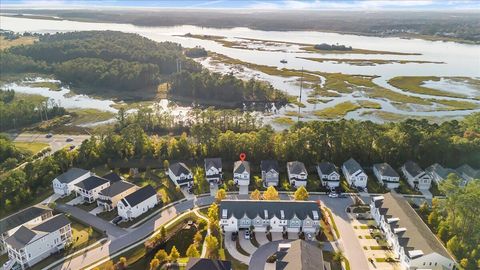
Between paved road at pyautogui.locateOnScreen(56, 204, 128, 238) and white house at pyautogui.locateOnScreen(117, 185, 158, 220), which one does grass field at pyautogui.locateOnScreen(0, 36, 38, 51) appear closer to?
paved road at pyautogui.locateOnScreen(56, 204, 128, 238)

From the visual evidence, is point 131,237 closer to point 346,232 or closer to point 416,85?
point 346,232

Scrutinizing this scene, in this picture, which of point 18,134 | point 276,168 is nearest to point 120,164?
point 276,168

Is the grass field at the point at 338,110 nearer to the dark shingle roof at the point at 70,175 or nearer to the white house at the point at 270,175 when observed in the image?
the white house at the point at 270,175

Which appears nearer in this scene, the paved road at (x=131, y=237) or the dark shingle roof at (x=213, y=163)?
the paved road at (x=131, y=237)

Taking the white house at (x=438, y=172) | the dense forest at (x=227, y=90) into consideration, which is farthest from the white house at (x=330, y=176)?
the dense forest at (x=227, y=90)

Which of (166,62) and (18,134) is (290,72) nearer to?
(166,62)

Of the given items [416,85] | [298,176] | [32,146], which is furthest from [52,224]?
[416,85]


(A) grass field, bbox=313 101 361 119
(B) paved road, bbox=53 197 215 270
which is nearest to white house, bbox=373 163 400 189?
(B) paved road, bbox=53 197 215 270

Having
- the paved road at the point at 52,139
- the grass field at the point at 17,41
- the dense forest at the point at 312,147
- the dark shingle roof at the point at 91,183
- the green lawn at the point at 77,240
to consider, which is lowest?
the green lawn at the point at 77,240
